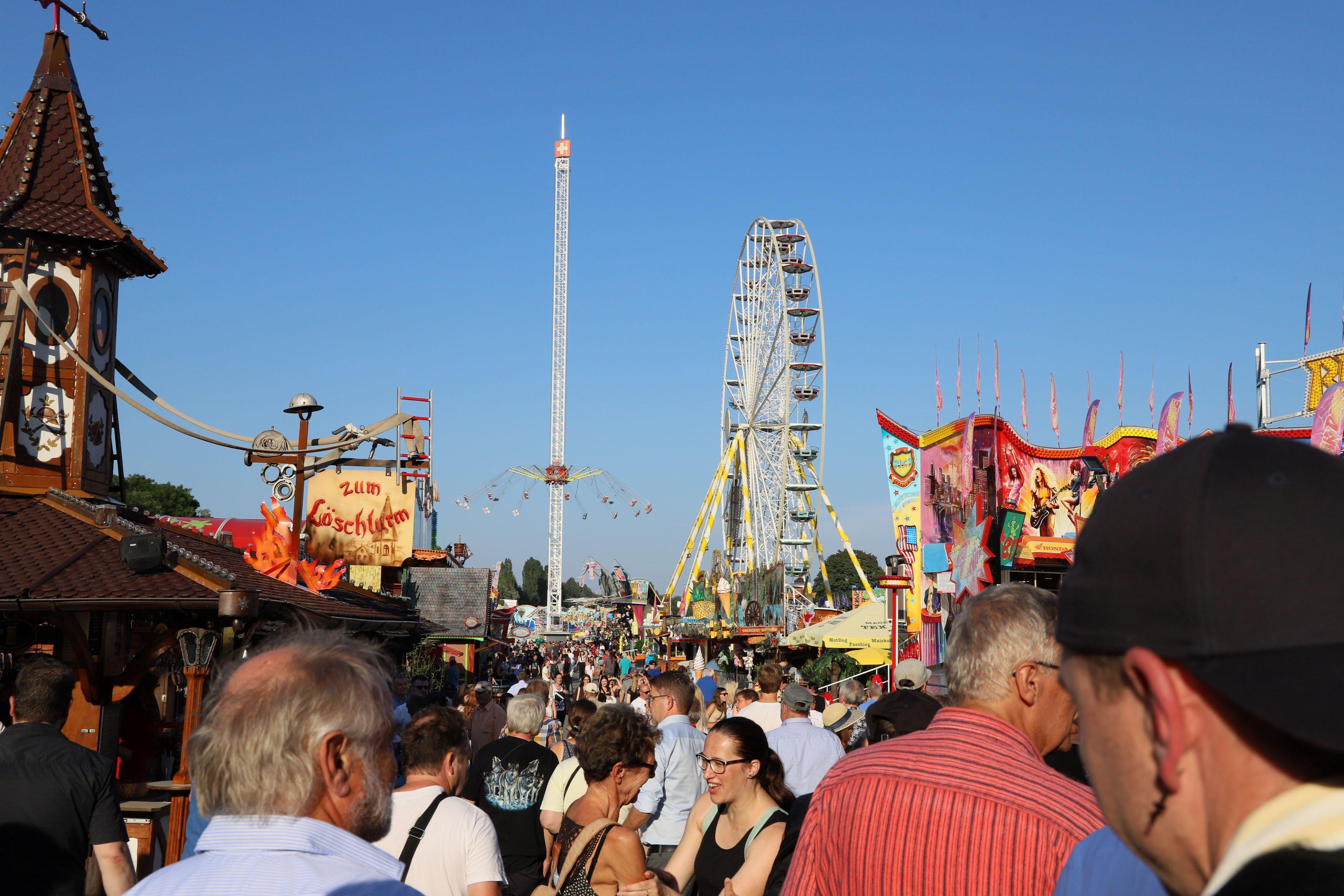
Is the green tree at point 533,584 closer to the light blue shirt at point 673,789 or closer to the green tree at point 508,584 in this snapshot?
the green tree at point 508,584

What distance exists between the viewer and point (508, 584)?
149 metres

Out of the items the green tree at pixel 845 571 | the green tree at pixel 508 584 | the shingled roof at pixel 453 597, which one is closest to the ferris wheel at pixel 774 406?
the shingled roof at pixel 453 597

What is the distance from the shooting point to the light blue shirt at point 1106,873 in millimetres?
1255

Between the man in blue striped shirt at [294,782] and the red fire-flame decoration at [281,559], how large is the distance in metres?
9.82

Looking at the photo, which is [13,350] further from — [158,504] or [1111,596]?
[158,504]

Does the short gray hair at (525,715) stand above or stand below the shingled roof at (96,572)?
below

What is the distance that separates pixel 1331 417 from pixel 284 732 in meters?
14.4

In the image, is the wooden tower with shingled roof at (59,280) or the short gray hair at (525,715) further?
the wooden tower with shingled roof at (59,280)

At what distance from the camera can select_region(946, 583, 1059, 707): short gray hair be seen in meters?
2.59

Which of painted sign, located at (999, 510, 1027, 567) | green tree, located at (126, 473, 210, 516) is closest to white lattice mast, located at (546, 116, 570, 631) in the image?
green tree, located at (126, 473, 210, 516)

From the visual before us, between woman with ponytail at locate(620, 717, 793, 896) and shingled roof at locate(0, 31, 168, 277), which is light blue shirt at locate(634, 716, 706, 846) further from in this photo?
shingled roof at locate(0, 31, 168, 277)

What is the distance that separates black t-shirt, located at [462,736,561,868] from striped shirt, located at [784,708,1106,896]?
336 cm

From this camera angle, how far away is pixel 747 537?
41.3 meters

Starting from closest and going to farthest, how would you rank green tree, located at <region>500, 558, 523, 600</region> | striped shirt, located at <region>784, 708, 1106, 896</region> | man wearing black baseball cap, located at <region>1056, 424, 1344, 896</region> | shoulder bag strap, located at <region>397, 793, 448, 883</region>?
man wearing black baseball cap, located at <region>1056, 424, 1344, 896</region>
striped shirt, located at <region>784, 708, 1106, 896</region>
shoulder bag strap, located at <region>397, 793, 448, 883</region>
green tree, located at <region>500, 558, 523, 600</region>
